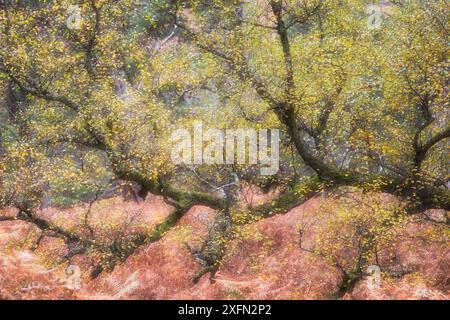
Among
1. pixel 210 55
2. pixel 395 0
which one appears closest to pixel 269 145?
pixel 210 55

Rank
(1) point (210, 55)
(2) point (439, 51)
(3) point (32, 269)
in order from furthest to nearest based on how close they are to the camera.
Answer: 1. (1) point (210, 55)
2. (2) point (439, 51)
3. (3) point (32, 269)

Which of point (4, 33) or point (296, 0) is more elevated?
point (296, 0)

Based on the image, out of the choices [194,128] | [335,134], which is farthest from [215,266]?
[335,134]

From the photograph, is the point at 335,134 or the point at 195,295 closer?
the point at 195,295

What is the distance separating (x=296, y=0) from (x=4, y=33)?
9.78 meters

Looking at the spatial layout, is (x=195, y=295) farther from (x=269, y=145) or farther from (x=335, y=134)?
(x=335, y=134)

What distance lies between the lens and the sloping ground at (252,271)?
1360cm

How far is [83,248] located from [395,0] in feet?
62.2

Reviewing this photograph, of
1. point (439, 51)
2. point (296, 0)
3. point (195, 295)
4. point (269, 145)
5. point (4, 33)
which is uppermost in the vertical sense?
point (296, 0)

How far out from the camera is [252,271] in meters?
17.3

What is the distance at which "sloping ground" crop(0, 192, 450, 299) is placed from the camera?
13.6 m

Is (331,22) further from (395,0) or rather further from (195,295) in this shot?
(195,295)

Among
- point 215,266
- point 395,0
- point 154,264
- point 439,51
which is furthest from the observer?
point 395,0

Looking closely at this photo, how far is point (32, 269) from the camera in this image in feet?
37.6
